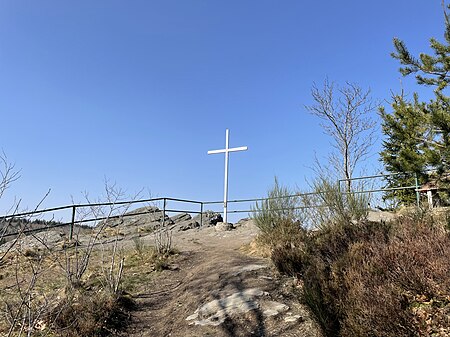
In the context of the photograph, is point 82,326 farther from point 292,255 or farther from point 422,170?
point 422,170

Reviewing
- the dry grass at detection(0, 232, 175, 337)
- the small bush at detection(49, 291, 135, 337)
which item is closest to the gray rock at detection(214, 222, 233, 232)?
the dry grass at detection(0, 232, 175, 337)

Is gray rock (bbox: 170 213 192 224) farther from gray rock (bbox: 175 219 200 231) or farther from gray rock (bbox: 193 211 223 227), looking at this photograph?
gray rock (bbox: 175 219 200 231)

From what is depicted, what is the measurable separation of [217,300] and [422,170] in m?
3.68

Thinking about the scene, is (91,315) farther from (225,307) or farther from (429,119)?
(429,119)

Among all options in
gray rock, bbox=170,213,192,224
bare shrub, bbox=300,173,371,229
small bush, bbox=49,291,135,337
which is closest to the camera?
small bush, bbox=49,291,135,337

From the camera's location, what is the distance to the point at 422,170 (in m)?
5.35

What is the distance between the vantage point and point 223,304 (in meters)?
4.87

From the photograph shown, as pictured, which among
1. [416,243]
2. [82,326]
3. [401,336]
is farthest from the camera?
[82,326]

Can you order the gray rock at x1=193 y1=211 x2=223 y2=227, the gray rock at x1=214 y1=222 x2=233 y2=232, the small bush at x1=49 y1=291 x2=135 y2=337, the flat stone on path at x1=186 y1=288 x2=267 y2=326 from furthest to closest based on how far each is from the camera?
the gray rock at x1=193 y1=211 x2=223 y2=227, the gray rock at x1=214 y1=222 x2=233 y2=232, the small bush at x1=49 y1=291 x2=135 y2=337, the flat stone on path at x1=186 y1=288 x2=267 y2=326

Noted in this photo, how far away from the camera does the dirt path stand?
419cm

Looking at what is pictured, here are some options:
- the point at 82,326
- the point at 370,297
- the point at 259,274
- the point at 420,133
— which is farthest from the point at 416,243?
the point at 82,326

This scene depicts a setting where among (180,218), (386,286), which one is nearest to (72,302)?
(386,286)

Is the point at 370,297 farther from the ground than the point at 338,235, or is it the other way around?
the point at 338,235

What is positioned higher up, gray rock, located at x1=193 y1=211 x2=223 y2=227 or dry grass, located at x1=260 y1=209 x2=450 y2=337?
gray rock, located at x1=193 y1=211 x2=223 y2=227
